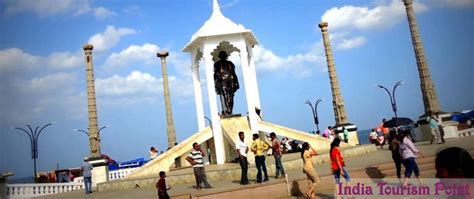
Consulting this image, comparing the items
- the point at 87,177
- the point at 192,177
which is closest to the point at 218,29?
the point at 192,177

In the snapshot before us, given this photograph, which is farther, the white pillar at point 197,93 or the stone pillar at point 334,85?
the stone pillar at point 334,85

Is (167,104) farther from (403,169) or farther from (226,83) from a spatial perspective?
(403,169)

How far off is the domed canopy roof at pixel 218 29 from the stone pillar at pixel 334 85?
528 inches

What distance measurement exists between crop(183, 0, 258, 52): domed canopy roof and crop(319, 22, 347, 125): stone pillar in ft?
44.0

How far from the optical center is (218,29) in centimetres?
1577

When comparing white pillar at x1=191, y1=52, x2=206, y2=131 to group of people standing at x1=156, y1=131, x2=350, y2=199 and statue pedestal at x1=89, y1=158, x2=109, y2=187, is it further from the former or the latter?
statue pedestal at x1=89, y1=158, x2=109, y2=187

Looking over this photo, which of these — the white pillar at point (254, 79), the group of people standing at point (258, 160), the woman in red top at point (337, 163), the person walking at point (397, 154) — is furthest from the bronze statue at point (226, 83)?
the woman in red top at point (337, 163)

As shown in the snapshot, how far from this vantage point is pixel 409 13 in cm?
2958

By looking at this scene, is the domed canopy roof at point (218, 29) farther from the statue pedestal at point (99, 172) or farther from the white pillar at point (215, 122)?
the statue pedestal at point (99, 172)

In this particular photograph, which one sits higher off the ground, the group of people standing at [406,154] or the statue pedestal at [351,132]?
the statue pedestal at [351,132]

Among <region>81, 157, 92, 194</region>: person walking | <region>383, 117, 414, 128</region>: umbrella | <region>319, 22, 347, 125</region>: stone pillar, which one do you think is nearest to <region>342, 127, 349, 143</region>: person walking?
<region>383, 117, 414, 128</region>: umbrella

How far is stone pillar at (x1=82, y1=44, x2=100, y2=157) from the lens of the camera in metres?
21.9

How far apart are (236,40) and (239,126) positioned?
3676 mm

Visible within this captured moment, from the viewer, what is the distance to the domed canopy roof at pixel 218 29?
1552 centimetres
